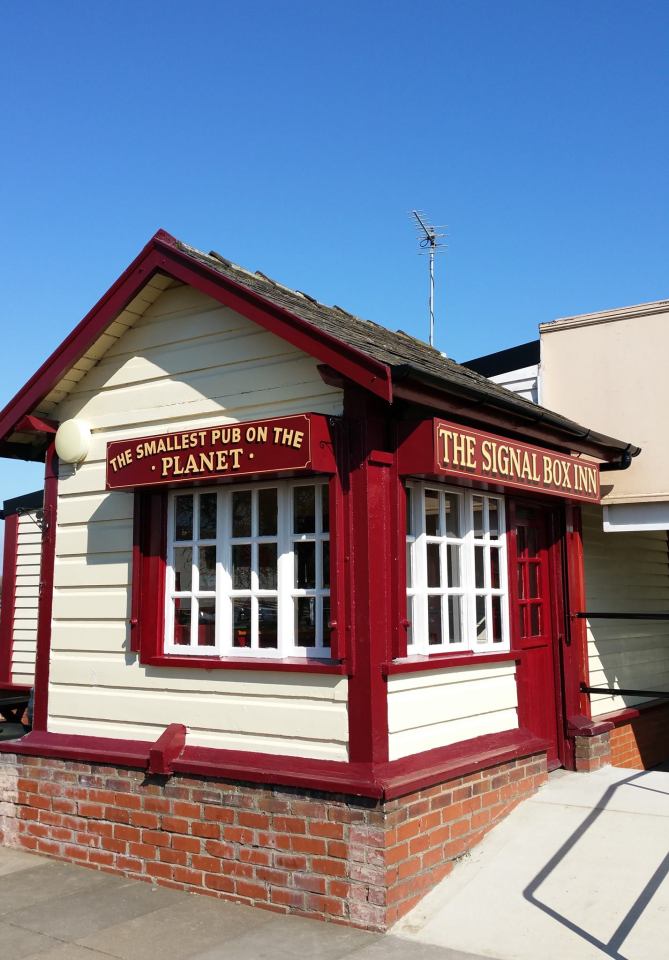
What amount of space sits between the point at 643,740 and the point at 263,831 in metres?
4.93

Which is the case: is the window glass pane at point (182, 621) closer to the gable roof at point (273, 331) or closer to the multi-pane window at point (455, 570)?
the multi-pane window at point (455, 570)

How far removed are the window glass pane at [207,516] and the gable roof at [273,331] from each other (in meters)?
1.36

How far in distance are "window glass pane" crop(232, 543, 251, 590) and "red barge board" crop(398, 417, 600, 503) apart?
4.37 ft

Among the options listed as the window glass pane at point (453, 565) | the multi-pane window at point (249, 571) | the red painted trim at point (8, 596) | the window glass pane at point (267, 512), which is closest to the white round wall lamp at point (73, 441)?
the multi-pane window at point (249, 571)

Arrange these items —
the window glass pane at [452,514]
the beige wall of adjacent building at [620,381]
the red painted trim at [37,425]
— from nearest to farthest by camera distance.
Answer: the window glass pane at [452,514], the red painted trim at [37,425], the beige wall of adjacent building at [620,381]

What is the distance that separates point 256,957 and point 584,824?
2484 millimetres

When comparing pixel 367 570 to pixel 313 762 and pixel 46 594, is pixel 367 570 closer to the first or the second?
pixel 313 762

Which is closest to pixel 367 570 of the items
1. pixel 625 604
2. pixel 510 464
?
pixel 510 464

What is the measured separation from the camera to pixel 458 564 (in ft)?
21.8

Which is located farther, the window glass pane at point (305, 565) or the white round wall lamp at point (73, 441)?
the white round wall lamp at point (73, 441)

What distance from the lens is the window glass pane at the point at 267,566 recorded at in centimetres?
631

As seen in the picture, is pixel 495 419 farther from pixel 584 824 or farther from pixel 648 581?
pixel 648 581

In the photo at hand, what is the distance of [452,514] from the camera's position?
6.69 metres

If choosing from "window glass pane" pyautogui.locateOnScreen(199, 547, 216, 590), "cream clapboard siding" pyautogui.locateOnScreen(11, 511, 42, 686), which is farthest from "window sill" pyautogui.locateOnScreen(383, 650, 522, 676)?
"cream clapboard siding" pyautogui.locateOnScreen(11, 511, 42, 686)
